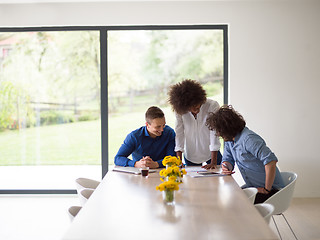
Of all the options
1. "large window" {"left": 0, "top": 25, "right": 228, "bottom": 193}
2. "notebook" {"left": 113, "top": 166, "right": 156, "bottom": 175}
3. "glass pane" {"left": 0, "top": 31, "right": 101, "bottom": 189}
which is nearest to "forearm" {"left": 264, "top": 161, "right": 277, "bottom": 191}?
"notebook" {"left": 113, "top": 166, "right": 156, "bottom": 175}

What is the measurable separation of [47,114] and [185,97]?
3.31 metres

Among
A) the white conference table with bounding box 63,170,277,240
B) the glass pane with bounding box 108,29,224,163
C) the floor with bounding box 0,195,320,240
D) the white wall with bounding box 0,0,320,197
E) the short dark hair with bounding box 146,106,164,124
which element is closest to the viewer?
the white conference table with bounding box 63,170,277,240

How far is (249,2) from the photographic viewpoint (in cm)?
613

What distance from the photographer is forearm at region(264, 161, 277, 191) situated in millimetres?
3402

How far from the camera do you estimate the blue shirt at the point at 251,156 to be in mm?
3473

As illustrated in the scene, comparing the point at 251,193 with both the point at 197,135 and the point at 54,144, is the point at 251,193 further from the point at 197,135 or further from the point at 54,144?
the point at 54,144

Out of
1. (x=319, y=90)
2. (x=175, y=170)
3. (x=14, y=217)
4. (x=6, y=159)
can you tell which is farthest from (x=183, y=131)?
(x=6, y=159)

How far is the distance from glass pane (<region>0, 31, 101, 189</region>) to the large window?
0.01 metres

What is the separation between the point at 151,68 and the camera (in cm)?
656

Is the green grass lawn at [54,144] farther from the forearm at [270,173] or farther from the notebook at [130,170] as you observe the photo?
the forearm at [270,173]

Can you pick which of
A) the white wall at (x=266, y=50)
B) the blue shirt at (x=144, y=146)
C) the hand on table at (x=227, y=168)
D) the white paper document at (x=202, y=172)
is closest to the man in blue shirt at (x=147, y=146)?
the blue shirt at (x=144, y=146)

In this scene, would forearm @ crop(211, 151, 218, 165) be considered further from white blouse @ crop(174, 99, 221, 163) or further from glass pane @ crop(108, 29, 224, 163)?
glass pane @ crop(108, 29, 224, 163)

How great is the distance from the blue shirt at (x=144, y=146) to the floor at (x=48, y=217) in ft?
3.54

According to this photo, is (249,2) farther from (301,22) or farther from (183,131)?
(183,131)
